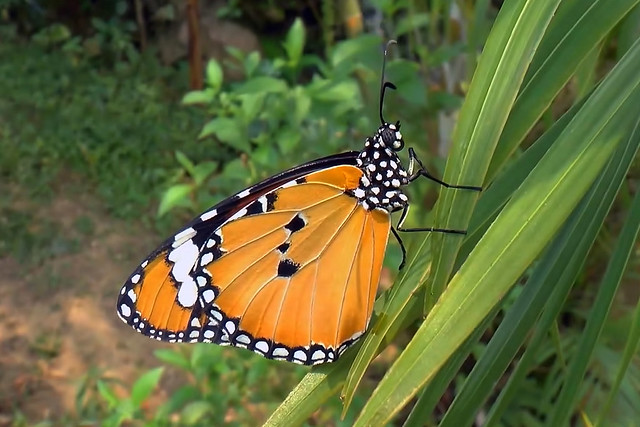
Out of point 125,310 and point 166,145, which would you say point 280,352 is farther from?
point 166,145

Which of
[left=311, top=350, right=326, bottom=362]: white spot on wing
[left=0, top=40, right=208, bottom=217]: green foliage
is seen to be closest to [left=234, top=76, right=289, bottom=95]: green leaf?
[left=311, top=350, right=326, bottom=362]: white spot on wing

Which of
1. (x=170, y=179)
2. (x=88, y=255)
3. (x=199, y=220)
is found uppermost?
(x=199, y=220)

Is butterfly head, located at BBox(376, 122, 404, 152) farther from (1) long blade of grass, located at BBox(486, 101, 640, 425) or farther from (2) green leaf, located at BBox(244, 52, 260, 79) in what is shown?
(2) green leaf, located at BBox(244, 52, 260, 79)

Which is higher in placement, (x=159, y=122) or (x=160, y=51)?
(x=160, y=51)

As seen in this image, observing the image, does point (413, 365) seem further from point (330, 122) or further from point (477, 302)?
point (330, 122)

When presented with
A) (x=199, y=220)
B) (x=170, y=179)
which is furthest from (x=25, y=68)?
(x=199, y=220)

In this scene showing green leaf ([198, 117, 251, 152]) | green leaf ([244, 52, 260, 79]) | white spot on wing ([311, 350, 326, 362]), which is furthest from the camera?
green leaf ([244, 52, 260, 79])

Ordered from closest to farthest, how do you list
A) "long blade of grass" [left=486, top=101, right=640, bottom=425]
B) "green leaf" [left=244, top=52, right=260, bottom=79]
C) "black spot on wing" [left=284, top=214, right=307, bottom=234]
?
"long blade of grass" [left=486, top=101, right=640, bottom=425] < "black spot on wing" [left=284, top=214, right=307, bottom=234] < "green leaf" [left=244, top=52, right=260, bottom=79]
